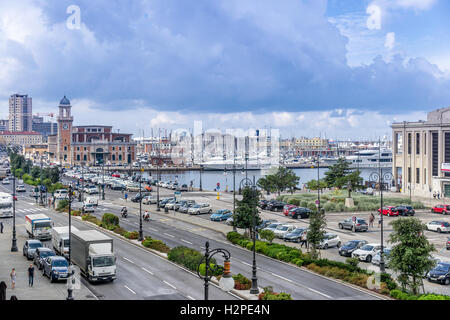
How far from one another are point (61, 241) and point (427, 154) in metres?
67.1

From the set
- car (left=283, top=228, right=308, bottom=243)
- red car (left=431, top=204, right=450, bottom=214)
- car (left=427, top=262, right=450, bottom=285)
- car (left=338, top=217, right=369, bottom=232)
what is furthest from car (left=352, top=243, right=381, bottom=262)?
red car (left=431, top=204, right=450, bottom=214)

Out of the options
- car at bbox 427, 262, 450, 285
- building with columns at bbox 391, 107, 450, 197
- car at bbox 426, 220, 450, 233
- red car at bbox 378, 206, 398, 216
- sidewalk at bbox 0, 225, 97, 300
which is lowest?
sidewalk at bbox 0, 225, 97, 300

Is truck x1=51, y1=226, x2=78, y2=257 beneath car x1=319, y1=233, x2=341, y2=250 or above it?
above

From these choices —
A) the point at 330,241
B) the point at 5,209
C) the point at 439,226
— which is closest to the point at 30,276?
the point at 330,241

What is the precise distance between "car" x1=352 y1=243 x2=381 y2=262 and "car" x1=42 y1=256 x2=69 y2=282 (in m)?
20.7

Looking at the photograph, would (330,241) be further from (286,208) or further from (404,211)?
(404,211)

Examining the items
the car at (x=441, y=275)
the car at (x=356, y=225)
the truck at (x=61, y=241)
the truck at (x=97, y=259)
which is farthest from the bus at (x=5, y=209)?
the car at (x=441, y=275)

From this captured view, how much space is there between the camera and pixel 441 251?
4178 centimetres

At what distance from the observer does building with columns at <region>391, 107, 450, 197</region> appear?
Result: 83750 millimetres

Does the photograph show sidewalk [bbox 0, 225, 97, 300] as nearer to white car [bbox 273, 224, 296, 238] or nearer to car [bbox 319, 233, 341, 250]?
car [bbox 319, 233, 341, 250]

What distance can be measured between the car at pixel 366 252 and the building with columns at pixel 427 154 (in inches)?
1888

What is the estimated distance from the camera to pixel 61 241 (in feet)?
125

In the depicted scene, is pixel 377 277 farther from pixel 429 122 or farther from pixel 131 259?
pixel 429 122
